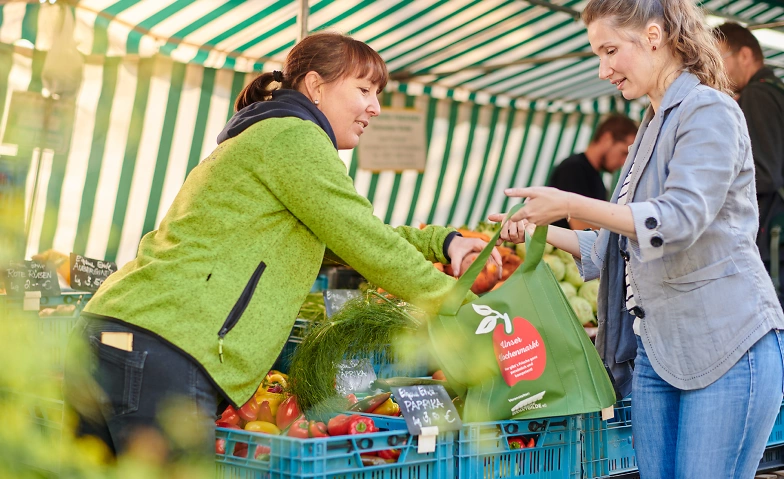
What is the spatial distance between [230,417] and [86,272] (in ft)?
4.37

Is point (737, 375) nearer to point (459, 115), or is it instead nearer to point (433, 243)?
point (433, 243)

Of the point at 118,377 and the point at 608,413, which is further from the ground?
the point at 118,377

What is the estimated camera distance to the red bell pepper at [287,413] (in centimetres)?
231

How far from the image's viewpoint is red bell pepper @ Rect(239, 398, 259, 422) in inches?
92.5

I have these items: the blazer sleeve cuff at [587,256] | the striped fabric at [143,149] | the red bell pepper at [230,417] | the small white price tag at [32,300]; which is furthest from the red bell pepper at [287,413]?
the striped fabric at [143,149]

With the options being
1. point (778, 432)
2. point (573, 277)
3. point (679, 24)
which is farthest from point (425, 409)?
point (573, 277)

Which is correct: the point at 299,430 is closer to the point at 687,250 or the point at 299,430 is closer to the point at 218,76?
the point at 687,250

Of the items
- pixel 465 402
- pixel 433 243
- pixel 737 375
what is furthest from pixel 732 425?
pixel 433 243

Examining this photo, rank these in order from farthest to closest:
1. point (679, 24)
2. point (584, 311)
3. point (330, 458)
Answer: point (584, 311) → point (679, 24) → point (330, 458)

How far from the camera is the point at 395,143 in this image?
7.36 m

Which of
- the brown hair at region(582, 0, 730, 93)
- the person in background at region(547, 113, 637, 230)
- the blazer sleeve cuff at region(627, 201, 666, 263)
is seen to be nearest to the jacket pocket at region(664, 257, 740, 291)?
the blazer sleeve cuff at region(627, 201, 666, 263)

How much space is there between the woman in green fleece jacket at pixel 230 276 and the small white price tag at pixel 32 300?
5.36 ft

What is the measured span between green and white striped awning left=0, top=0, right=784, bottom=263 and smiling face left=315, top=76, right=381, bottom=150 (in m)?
2.66

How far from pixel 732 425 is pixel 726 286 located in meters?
0.31
